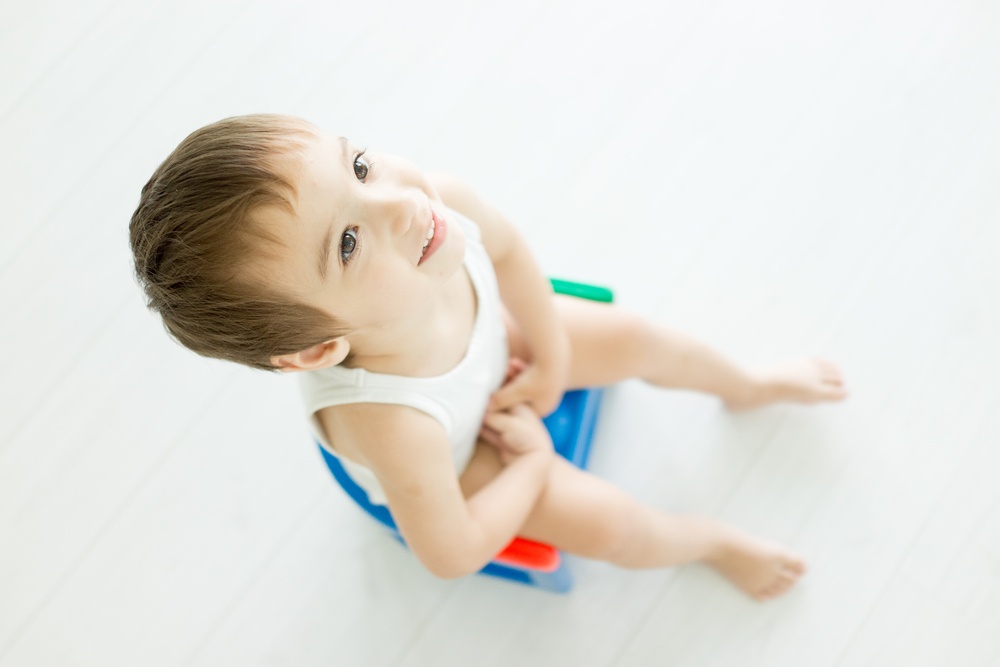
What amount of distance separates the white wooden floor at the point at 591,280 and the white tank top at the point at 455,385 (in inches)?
10.4

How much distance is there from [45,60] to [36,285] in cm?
38

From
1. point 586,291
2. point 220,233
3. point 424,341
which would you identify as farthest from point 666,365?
point 220,233

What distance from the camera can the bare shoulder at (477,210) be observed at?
0.86 m

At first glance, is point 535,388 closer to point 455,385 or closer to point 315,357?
point 455,385


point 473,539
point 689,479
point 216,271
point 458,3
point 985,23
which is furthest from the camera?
point 458,3

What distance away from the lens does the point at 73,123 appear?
136cm

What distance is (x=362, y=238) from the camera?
0.68m

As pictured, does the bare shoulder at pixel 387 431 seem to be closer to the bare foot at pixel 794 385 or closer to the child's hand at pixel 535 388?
the child's hand at pixel 535 388

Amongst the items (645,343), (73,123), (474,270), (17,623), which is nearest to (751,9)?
(645,343)

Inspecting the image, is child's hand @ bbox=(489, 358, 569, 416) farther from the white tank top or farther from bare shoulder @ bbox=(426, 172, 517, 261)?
bare shoulder @ bbox=(426, 172, 517, 261)

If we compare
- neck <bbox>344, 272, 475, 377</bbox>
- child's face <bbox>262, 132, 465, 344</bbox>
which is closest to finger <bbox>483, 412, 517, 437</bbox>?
neck <bbox>344, 272, 475, 377</bbox>

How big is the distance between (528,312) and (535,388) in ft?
0.27

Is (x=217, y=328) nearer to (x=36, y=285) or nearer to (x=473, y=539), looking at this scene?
(x=473, y=539)

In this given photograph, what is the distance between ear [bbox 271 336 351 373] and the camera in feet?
2.31
